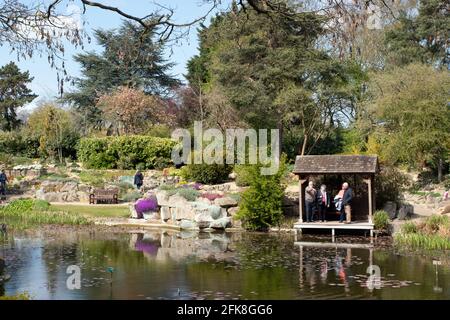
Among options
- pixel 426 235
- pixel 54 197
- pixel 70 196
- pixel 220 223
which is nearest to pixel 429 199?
pixel 426 235

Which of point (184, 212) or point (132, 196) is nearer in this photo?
point (184, 212)

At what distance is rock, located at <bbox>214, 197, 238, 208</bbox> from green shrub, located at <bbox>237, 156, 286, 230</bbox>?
1.09 metres

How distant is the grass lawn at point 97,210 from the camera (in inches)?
927

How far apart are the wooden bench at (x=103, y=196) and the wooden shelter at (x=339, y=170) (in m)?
9.18

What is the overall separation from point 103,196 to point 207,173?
204 inches

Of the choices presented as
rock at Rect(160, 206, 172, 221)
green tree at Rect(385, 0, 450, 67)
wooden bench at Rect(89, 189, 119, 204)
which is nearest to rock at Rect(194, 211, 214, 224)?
rock at Rect(160, 206, 172, 221)

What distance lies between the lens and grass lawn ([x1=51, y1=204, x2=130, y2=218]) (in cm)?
2355

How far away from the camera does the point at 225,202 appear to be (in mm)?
22359

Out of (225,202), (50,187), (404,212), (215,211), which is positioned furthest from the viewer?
(50,187)

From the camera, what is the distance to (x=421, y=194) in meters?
29.3

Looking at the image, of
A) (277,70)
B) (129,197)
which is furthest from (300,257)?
(277,70)

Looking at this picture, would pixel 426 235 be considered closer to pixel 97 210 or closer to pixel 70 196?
pixel 97 210

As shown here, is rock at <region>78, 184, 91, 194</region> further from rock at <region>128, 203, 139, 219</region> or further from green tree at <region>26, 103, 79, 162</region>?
green tree at <region>26, 103, 79, 162</region>

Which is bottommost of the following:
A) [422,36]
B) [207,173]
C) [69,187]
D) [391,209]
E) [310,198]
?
[391,209]
